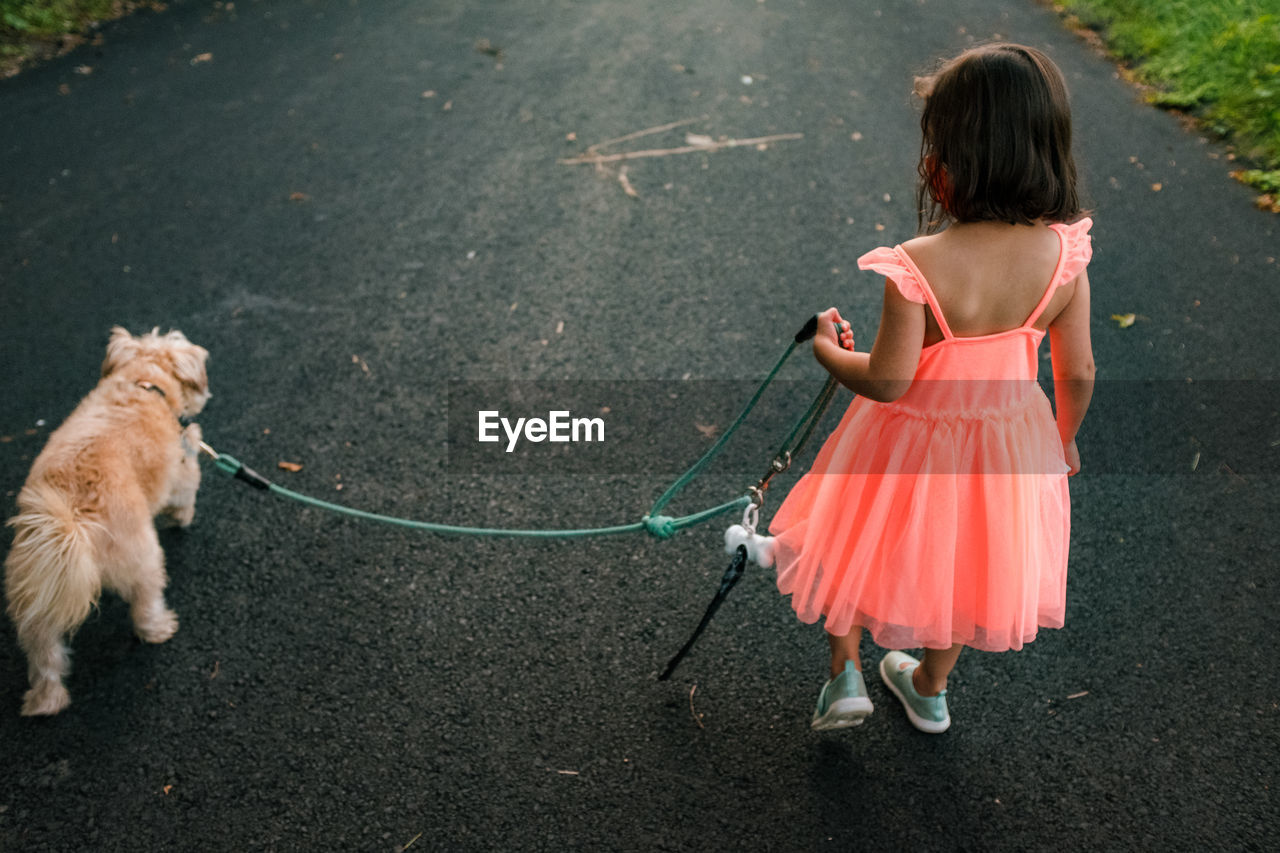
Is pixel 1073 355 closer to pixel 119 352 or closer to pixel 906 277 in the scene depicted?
pixel 906 277

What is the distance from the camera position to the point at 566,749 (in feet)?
8.46

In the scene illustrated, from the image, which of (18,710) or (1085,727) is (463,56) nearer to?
(18,710)

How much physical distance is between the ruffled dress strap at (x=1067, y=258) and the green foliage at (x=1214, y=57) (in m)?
5.03

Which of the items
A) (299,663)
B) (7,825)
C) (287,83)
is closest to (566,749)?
(299,663)

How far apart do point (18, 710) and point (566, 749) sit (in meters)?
1.86

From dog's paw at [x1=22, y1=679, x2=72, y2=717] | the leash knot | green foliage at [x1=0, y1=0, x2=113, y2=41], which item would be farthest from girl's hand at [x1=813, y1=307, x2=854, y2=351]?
green foliage at [x1=0, y1=0, x2=113, y2=41]

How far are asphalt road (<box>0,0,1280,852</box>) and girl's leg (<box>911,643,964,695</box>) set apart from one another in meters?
0.18

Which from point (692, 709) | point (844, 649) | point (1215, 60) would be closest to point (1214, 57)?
point (1215, 60)

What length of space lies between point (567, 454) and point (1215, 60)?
20.6 ft

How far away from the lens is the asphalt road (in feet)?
8.12

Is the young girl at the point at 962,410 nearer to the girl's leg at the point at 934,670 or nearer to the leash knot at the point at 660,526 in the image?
the girl's leg at the point at 934,670

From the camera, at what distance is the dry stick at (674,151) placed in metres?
5.61

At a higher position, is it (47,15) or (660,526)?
(47,15)

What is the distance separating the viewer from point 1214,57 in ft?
20.7
